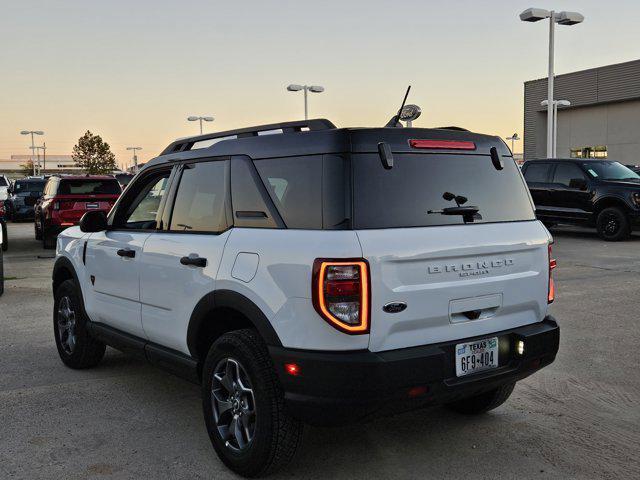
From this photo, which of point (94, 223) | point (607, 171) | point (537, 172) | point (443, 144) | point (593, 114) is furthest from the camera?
point (593, 114)

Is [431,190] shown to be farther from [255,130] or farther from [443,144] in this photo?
[255,130]

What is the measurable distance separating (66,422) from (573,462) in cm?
309

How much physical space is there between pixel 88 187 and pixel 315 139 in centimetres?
1232

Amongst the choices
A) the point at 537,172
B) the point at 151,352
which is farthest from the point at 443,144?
the point at 537,172

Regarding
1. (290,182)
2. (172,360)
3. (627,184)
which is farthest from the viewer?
(627,184)

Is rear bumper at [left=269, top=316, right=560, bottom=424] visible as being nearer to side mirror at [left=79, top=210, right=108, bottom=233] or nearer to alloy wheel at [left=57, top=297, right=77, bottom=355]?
side mirror at [left=79, top=210, right=108, bottom=233]

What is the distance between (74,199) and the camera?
14336mm

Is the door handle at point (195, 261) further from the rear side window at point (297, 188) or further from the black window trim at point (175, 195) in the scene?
the rear side window at point (297, 188)

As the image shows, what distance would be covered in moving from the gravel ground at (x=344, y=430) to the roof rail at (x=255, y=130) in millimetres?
1778

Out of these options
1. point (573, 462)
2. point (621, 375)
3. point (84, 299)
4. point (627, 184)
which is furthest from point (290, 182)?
point (627, 184)

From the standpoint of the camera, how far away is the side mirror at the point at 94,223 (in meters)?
4.85

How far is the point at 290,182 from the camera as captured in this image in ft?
11.2

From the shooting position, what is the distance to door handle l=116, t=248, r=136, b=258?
4.46 metres

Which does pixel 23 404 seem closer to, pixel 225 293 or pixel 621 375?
pixel 225 293
